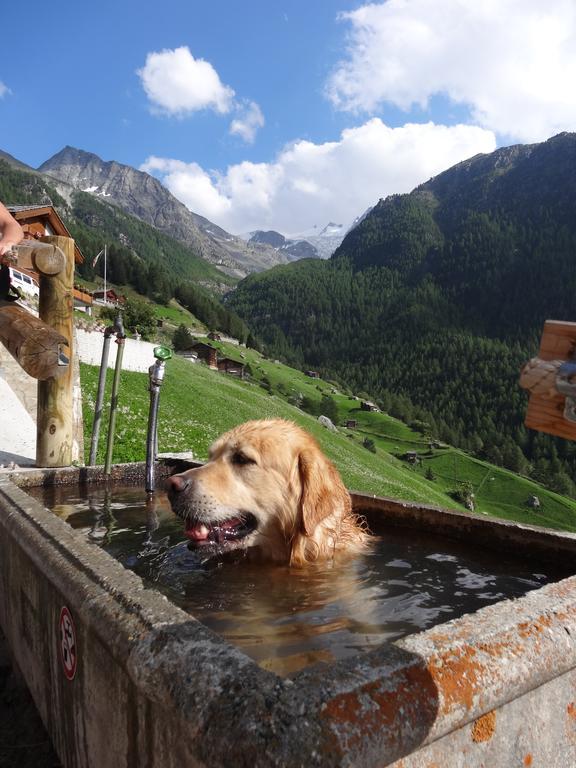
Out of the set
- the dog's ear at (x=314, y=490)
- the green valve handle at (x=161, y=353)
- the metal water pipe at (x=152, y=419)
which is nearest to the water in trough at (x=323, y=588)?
the dog's ear at (x=314, y=490)

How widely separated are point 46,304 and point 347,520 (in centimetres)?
547

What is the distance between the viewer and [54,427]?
760 centimetres

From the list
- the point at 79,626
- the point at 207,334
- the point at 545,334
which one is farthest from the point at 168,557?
the point at 207,334

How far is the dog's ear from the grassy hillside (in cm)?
842

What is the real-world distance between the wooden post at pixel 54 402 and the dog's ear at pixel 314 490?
4.49 m

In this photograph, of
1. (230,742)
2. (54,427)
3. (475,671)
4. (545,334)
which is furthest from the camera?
(54,427)

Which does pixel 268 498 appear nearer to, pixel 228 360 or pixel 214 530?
pixel 214 530

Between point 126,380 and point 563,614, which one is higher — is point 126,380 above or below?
below

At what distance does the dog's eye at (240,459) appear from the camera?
4512 millimetres

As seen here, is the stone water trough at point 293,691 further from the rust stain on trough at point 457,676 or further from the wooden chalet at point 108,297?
the wooden chalet at point 108,297

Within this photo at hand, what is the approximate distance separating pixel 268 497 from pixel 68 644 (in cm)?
202

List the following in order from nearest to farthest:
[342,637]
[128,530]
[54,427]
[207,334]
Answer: [342,637] → [128,530] → [54,427] → [207,334]

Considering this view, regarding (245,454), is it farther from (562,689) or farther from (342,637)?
(562,689)

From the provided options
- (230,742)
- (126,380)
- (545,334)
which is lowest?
(126,380)
